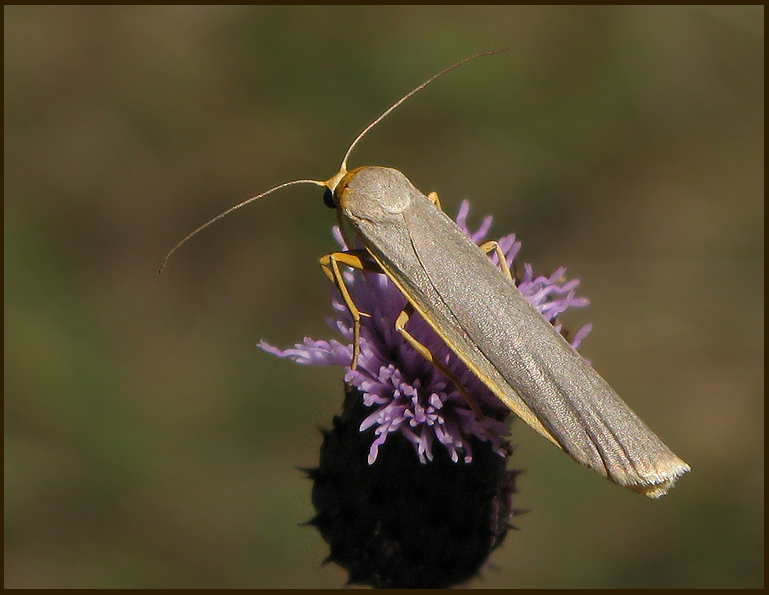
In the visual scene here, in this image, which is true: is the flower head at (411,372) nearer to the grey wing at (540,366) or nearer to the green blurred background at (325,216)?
the grey wing at (540,366)

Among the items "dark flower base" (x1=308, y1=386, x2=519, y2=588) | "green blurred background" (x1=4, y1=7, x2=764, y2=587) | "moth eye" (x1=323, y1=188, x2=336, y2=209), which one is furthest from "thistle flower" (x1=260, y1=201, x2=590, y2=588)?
"green blurred background" (x1=4, y1=7, x2=764, y2=587)

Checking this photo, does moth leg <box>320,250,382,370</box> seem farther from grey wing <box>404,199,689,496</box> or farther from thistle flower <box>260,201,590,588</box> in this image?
grey wing <box>404,199,689,496</box>

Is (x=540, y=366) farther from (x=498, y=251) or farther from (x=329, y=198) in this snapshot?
(x=329, y=198)

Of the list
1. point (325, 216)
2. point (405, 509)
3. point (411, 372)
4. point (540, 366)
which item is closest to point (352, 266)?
point (411, 372)

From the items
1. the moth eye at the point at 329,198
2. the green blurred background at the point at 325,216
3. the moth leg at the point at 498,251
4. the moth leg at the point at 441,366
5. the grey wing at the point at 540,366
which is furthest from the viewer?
the green blurred background at the point at 325,216

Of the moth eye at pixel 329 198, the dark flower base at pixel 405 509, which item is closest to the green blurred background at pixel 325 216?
the dark flower base at pixel 405 509
